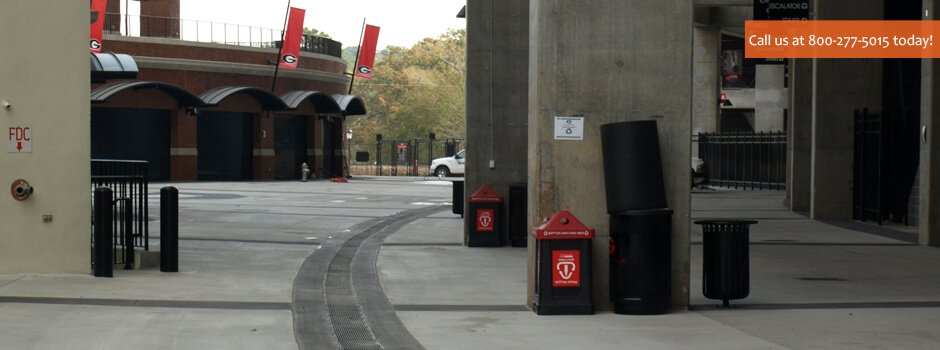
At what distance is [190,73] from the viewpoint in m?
52.8

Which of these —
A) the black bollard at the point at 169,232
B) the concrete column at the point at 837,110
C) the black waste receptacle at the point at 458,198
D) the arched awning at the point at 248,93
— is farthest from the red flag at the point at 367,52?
the black bollard at the point at 169,232

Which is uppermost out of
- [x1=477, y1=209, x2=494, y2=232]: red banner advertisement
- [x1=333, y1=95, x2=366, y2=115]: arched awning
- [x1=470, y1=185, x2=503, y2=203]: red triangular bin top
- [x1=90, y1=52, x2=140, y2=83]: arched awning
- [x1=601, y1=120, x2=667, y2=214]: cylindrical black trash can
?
[x1=333, y1=95, x2=366, y2=115]: arched awning

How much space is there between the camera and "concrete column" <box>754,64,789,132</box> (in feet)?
201

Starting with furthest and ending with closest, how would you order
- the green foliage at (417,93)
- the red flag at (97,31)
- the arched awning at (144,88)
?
1. the green foliage at (417,93)
2. the arched awning at (144,88)
3. the red flag at (97,31)

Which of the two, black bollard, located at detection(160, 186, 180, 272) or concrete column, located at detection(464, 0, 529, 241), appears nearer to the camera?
black bollard, located at detection(160, 186, 180, 272)

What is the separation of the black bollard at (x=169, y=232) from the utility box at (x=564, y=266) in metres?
5.39

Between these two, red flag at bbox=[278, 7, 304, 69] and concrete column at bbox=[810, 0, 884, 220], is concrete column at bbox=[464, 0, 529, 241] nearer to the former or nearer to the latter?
concrete column at bbox=[810, 0, 884, 220]

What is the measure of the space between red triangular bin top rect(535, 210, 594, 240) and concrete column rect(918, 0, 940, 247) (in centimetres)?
1138

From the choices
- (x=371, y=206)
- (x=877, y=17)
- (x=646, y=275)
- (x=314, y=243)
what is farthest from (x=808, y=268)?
(x=371, y=206)

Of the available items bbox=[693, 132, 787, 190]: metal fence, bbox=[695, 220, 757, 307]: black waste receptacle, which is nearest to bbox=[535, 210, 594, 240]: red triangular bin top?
bbox=[695, 220, 757, 307]: black waste receptacle

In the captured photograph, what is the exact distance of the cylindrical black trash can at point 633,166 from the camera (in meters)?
11.2

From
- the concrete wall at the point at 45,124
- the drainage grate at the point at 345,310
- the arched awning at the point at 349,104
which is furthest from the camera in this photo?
the arched awning at the point at 349,104

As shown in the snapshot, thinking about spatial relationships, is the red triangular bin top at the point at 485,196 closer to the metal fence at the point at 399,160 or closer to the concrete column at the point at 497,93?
the concrete column at the point at 497,93

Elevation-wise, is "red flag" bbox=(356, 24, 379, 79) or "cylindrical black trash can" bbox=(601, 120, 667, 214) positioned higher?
"red flag" bbox=(356, 24, 379, 79)
